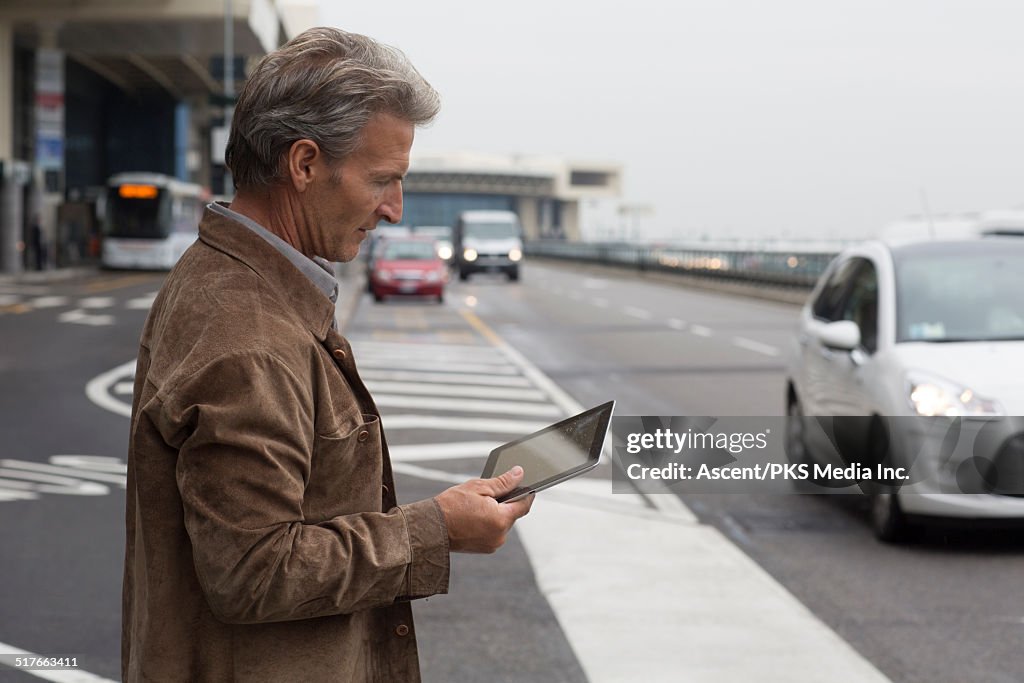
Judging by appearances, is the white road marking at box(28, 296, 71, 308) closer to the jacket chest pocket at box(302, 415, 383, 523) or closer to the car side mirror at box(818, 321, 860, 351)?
the car side mirror at box(818, 321, 860, 351)

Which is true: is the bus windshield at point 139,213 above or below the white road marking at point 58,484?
above

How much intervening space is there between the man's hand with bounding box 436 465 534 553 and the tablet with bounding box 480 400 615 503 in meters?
0.03

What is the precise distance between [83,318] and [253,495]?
25183mm

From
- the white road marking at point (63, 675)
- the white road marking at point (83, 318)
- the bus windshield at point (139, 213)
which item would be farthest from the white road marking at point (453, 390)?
the bus windshield at point (139, 213)

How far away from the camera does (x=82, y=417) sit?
12672 millimetres

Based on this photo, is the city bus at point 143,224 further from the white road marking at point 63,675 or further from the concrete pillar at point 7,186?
the white road marking at point 63,675

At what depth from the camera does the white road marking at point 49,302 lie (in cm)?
3034

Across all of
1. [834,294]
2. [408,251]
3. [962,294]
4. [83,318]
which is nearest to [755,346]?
[83,318]

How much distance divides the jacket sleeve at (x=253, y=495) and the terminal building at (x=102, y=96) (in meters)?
21.7

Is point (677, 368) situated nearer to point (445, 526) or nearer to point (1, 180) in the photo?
point (445, 526)

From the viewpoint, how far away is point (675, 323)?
1091 inches

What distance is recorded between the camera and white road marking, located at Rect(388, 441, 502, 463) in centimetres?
1062

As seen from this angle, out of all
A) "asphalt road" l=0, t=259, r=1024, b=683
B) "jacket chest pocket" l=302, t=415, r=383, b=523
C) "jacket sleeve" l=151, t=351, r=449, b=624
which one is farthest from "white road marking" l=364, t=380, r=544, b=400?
"jacket sleeve" l=151, t=351, r=449, b=624

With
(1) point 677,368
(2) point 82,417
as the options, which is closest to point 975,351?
(2) point 82,417
